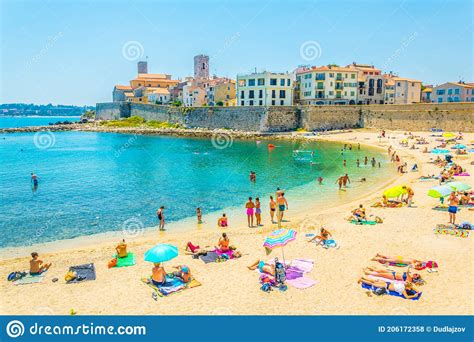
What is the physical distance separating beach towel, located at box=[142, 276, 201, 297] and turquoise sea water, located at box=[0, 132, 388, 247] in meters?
8.75

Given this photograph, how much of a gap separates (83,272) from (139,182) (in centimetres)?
2055

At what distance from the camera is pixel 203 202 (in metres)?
24.5

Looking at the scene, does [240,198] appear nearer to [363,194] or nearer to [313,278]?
[363,194]

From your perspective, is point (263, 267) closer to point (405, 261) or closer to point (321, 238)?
point (321, 238)

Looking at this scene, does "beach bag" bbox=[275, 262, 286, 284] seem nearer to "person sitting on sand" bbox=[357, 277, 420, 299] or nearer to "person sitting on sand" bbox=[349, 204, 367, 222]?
"person sitting on sand" bbox=[357, 277, 420, 299]

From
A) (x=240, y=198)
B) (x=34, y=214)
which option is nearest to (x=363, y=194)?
(x=240, y=198)

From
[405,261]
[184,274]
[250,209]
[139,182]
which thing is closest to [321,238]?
[405,261]

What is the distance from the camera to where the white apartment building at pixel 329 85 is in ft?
235

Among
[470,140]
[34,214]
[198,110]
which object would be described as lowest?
[34,214]

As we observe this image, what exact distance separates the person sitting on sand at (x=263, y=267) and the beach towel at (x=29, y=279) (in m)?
6.66

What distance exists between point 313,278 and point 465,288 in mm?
3954

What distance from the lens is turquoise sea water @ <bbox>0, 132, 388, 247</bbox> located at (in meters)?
20.9

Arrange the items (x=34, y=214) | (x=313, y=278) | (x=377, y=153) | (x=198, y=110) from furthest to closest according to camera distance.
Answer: (x=198, y=110), (x=377, y=153), (x=34, y=214), (x=313, y=278)

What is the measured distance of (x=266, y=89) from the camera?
71312 millimetres
